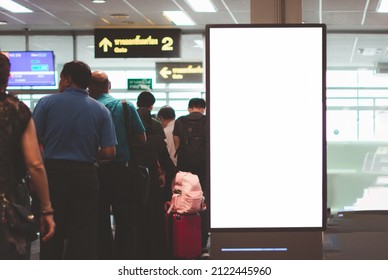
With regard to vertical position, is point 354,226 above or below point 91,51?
below

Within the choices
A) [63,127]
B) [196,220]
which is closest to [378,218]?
[196,220]

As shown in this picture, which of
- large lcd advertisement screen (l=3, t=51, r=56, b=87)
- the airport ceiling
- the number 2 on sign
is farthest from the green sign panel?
the number 2 on sign

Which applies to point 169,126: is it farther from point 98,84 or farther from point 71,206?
point 71,206

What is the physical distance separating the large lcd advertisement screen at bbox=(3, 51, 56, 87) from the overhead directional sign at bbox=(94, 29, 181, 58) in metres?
0.94

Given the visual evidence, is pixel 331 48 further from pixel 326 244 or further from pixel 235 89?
pixel 235 89

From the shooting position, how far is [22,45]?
42.6 feet

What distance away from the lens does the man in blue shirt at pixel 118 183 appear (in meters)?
4.86

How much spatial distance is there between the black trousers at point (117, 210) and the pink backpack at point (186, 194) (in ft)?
3.80

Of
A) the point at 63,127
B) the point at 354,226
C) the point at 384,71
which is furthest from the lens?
the point at 384,71

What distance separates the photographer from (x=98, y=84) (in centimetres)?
489

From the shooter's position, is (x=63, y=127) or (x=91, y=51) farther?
(x=91, y=51)

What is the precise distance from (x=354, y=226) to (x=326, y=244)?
0.74 ft

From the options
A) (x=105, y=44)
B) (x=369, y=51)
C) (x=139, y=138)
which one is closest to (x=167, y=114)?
(x=139, y=138)

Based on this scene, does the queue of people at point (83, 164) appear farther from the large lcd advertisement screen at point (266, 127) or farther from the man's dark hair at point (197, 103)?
the man's dark hair at point (197, 103)
